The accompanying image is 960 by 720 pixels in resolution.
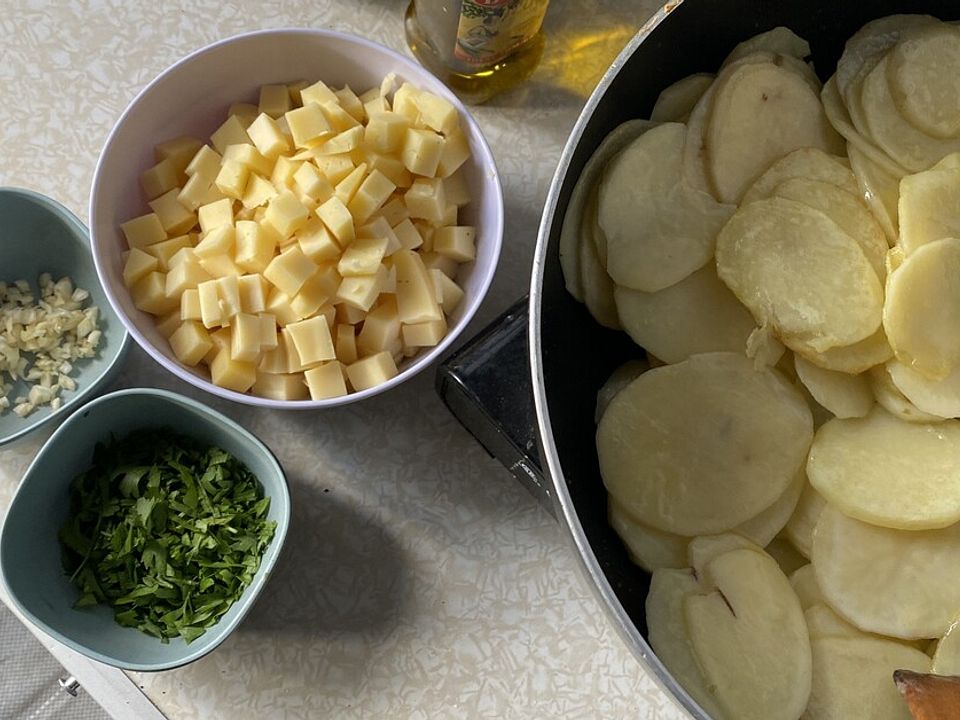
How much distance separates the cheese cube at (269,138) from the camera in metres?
0.84

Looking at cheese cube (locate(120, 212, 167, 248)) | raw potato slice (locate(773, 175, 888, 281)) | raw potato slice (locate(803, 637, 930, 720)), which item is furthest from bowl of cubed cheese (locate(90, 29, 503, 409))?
raw potato slice (locate(803, 637, 930, 720))

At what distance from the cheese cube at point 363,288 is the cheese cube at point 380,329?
0.02 meters

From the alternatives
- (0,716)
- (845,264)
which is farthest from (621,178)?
(0,716)

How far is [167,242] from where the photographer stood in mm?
841

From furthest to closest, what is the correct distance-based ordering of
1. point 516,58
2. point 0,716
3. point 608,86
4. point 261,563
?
point 0,716 → point 516,58 → point 261,563 → point 608,86

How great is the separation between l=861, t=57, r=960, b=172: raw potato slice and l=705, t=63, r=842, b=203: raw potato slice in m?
0.04

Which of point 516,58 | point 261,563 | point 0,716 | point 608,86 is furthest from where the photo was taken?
point 0,716

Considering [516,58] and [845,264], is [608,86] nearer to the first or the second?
[845,264]

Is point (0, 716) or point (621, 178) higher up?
point (621, 178)

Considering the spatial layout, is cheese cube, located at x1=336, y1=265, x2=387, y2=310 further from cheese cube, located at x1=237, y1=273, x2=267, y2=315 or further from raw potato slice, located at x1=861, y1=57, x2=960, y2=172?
raw potato slice, located at x1=861, y1=57, x2=960, y2=172

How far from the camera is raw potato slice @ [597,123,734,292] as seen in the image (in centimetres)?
69

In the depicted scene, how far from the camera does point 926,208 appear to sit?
0.70 m

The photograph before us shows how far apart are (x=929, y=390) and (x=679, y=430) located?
0.63 ft

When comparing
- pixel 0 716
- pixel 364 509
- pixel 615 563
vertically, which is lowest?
pixel 0 716
